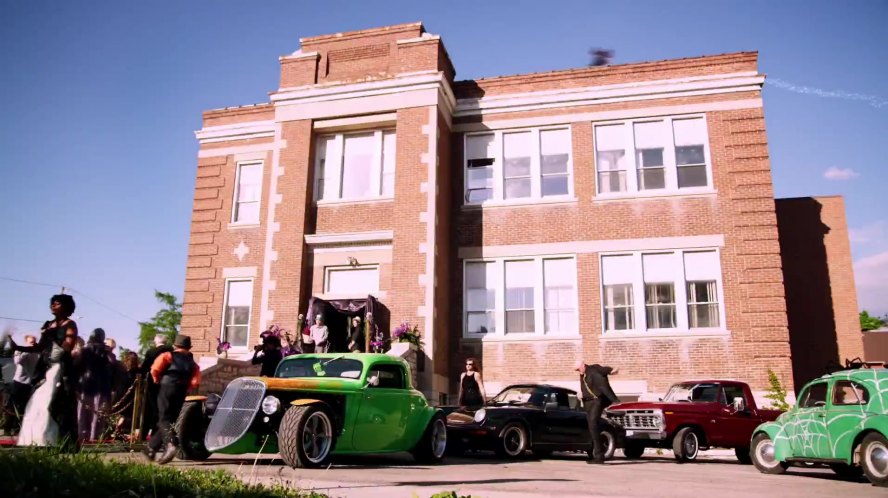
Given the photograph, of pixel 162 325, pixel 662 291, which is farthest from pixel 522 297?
pixel 162 325

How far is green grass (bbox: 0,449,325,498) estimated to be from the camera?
477 cm

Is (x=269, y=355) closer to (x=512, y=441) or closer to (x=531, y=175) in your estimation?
(x=512, y=441)

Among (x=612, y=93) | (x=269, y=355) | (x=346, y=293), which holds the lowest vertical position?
(x=269, y=355)

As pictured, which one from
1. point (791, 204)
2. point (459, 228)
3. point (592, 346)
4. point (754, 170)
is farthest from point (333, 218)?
→ point (791, 204)

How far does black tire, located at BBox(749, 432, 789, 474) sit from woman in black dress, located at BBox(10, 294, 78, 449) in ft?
33.3

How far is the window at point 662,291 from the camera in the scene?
19156 mm

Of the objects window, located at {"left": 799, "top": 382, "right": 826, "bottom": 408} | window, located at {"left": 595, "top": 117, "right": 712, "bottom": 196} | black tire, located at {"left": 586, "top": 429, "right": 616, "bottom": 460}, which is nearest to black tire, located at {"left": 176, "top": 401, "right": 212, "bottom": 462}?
black tire, located at {"left": 586, "top": 429, "right": 616, "bottom": 460}

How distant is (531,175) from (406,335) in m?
6.43

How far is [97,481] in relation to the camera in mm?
5168

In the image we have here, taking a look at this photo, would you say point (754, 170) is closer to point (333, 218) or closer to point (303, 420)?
point (333, 218)

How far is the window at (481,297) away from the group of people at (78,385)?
1027 cm

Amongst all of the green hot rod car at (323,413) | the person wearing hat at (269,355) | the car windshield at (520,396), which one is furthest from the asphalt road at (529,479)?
the person wearing hat at (269,355)

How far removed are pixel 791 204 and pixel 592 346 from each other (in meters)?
8.02

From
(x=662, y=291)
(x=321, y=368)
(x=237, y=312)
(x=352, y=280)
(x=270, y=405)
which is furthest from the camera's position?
(x=237, y=312)
